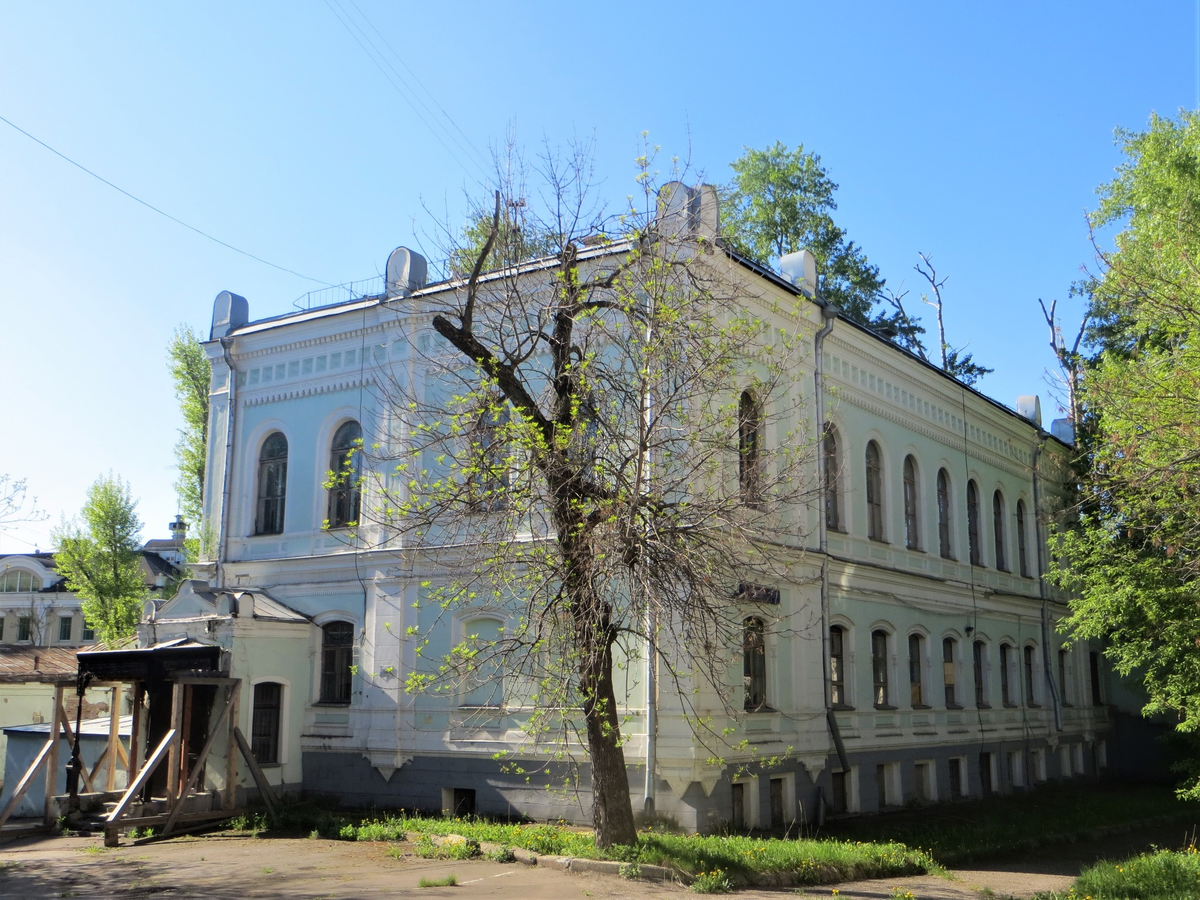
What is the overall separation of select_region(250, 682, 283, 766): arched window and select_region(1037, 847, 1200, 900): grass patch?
1261 centimetres

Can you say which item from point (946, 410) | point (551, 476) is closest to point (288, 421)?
point (551, 476)

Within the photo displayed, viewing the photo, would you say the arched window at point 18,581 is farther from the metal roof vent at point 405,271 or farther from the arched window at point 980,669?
the arched window at point 980,669

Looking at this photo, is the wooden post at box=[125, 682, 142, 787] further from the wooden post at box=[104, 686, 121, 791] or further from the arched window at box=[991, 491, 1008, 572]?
the arched window at box=[991, 491, 1008, 572]

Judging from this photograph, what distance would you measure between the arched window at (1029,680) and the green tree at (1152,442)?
3941 millimetres

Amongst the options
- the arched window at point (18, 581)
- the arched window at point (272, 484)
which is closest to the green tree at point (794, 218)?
the arched window at point (272, 484)

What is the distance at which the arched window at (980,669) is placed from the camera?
25516 mm

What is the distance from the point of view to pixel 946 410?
25.5 metres

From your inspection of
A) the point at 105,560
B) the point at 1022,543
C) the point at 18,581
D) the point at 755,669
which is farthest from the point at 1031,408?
the point at 18,581

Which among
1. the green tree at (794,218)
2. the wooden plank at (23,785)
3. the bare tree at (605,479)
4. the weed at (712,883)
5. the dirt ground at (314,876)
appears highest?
the green tree at (794,218)

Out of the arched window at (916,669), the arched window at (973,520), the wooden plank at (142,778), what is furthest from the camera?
the arched window at (973,520)

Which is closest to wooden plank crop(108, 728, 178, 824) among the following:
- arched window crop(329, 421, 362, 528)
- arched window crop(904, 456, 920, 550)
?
arched window crop(329, 421, 362, 528)

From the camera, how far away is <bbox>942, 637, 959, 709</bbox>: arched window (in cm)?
2392

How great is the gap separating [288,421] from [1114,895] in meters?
15.8

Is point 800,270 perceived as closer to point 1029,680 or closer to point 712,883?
point 712,883
